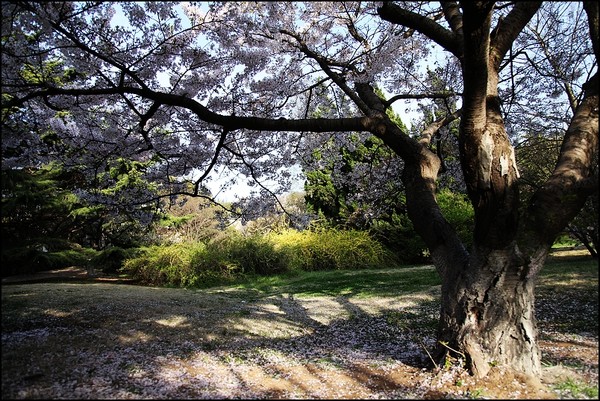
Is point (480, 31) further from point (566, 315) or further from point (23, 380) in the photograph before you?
point (23, 380)

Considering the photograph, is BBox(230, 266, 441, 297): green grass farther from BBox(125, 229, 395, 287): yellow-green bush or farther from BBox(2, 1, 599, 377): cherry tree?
BBox(2, 1, 599, 377): cherry tree

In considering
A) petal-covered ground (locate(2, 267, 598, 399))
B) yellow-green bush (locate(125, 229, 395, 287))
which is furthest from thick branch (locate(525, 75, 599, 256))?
yellow-green bush (locate(125, 229, 395, 287))

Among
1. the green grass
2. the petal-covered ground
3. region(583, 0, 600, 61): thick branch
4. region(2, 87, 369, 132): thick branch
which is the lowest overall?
the petal-covered ground

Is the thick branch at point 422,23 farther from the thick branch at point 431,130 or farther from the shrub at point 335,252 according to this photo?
the shrub at point 335,252

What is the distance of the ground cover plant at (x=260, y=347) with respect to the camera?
7.94ft

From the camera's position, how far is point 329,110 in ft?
24.5

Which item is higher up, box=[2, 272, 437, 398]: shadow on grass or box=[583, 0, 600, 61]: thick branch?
box=[583, 0, 600, 61]: thick branch

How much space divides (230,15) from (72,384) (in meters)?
3.64

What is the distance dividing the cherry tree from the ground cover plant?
1.18 ft

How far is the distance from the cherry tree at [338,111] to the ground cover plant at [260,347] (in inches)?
14.2

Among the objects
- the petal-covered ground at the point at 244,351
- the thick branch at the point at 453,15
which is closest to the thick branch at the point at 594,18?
the thick branch at the point at 453,15

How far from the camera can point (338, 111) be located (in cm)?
694

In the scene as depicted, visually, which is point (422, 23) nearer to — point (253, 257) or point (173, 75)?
point (173, 75)

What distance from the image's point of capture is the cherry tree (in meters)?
2.67
